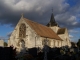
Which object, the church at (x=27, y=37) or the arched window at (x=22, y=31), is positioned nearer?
the church at (x=27, y=37)

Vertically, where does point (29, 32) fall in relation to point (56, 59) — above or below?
above

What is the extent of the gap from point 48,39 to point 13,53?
24.9 meters

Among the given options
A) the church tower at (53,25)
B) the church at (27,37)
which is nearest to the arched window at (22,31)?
the church at (27,37)

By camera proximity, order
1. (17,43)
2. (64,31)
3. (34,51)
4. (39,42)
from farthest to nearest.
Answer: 1. (64,31)
2. (17,43)
3. (39,42)
4. (34,51)

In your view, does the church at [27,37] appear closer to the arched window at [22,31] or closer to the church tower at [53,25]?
the arched window at [22,31]

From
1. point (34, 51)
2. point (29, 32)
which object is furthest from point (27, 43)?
point (34, 51)

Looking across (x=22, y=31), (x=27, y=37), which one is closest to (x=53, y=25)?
(x=22, y=31)

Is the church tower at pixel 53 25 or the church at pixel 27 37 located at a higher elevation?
the church tower at pixel 53 25

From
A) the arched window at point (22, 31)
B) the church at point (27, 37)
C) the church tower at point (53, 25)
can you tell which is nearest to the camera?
the church at point (27, 37)

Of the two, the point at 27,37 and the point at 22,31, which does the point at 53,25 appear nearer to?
the point at 22,31

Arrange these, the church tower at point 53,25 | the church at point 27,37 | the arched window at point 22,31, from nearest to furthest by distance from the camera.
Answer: the church at point 27,37 → the arched window at point 22,31 → the church tower at point 53,25

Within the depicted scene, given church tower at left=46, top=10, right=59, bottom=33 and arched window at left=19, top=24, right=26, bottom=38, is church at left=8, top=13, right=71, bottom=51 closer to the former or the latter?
arched window at left=19, top=24, right=26, bottom=38

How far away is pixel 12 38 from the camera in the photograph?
1604 inches

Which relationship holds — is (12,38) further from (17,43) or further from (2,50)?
(2,50)
